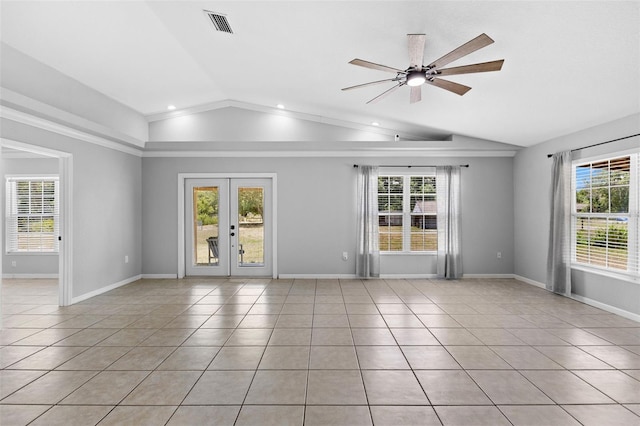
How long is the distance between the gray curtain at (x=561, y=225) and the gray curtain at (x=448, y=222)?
5.08 feet

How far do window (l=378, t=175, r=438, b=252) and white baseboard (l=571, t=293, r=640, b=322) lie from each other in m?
2.40

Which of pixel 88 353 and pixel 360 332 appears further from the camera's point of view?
pixel 360 332

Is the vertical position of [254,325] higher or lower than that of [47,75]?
lower

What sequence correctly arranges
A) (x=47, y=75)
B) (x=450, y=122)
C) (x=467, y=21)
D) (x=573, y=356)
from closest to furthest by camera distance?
(x=467, y=21) < (x=573, y=356) < (x=47, y=75) < (x=450, y=122)

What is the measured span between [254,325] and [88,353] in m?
1.64

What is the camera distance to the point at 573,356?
10.1 feet

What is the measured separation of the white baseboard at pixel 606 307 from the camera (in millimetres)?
4057

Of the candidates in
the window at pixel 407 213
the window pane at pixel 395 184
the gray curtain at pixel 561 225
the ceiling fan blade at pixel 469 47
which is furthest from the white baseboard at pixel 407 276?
the ceiling fan blade at pixel 469 47

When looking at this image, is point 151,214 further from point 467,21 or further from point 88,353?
point 467,21

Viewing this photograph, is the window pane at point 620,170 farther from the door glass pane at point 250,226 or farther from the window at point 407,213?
the door glass pane at point 250,226

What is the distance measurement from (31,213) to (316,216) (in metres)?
5.96

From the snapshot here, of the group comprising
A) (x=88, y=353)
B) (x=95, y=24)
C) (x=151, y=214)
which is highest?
(x=95, y=24)

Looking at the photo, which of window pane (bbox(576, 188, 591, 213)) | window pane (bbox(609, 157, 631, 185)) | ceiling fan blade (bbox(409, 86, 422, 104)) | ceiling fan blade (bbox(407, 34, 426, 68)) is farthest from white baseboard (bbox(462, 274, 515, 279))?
ceiling fan blade (bbox(407, 34, 426, 68))

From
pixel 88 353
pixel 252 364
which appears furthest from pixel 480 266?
pixel 88 353
